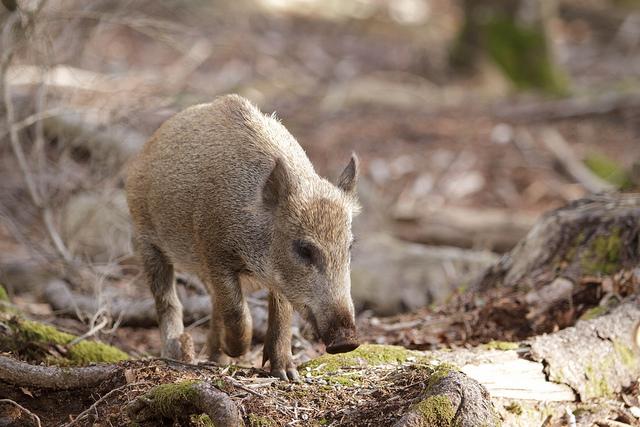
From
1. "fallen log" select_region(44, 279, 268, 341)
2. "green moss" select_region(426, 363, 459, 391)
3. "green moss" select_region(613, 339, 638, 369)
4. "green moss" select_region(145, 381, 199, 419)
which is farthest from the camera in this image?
"fallen log" select_region(44, 279, 268, 341)

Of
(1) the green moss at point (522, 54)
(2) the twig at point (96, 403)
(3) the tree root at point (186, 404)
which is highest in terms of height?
(1) the green moss at point (522, 54)

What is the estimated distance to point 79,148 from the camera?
9.98 metres

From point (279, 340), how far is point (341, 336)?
0.77m

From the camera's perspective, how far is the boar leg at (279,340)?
203 inches

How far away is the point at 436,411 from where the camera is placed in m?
4.14

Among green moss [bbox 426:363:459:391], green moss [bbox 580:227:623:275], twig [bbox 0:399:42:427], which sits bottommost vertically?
twig [bbox 0:399:42:427]

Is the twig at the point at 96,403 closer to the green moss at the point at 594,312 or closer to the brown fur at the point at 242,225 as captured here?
the brown fur at the point at 242,225

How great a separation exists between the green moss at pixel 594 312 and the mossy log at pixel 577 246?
0.42 m

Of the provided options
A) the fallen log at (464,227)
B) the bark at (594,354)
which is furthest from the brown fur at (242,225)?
the fallen log at (464,227)

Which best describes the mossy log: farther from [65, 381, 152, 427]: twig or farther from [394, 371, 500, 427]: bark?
[65, 381, 152, 427]: twig

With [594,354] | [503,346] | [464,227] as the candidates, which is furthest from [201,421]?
[464,227]

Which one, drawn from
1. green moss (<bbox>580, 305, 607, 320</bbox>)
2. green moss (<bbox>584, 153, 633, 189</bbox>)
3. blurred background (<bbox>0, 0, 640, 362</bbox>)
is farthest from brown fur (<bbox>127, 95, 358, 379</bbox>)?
green moss (<bbox>584, 153, 633, 189</bbox>)

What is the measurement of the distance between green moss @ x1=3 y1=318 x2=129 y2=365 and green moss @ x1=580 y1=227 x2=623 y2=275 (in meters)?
3.59

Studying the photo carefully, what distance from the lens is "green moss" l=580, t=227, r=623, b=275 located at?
6.63 m
